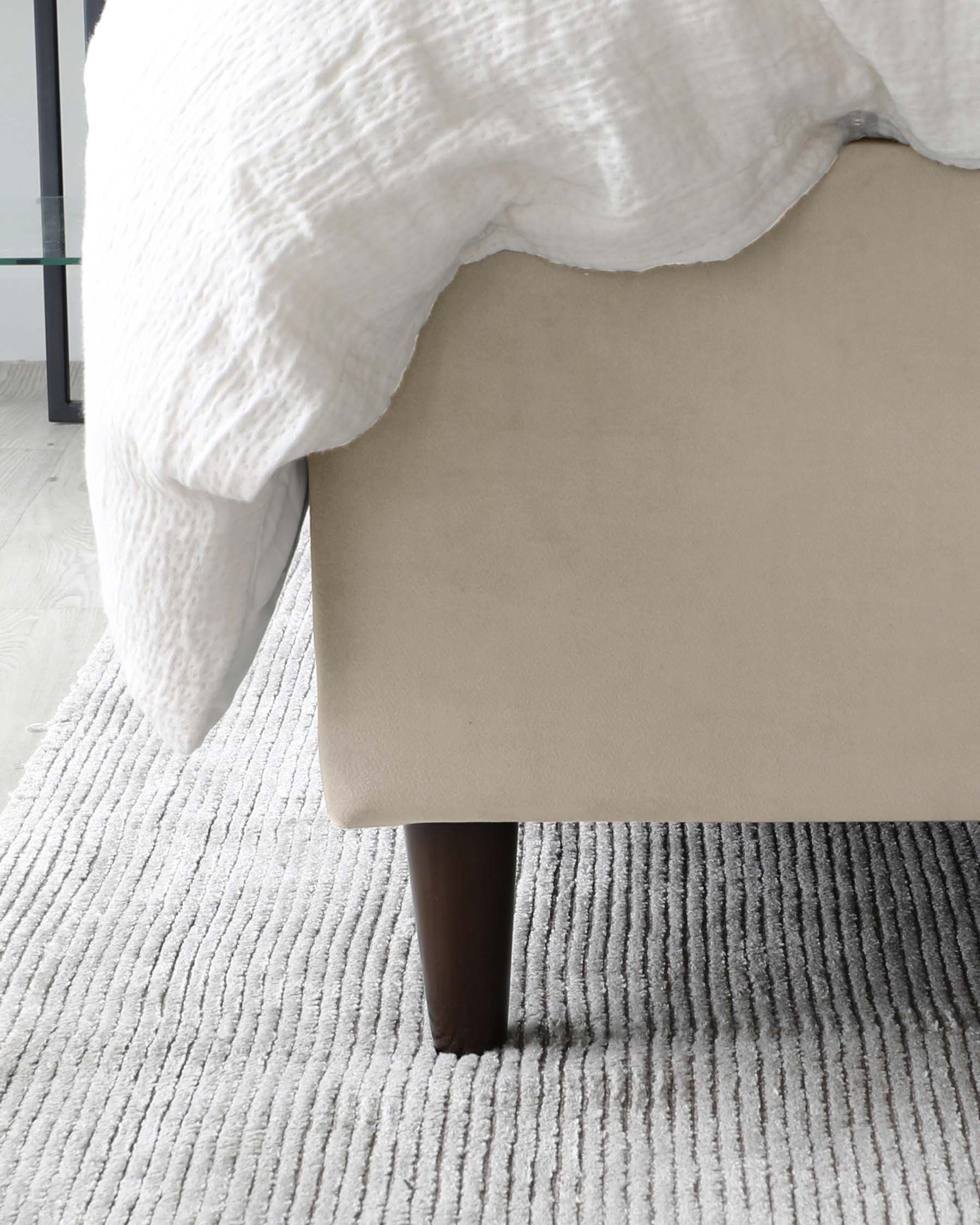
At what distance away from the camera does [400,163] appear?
47 cm

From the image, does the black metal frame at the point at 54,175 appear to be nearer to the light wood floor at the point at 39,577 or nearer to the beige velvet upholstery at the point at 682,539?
the light wood floor at the point at 39,577

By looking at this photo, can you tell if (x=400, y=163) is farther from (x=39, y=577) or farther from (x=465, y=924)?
(x=39, y=577)

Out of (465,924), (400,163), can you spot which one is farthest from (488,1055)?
Answer: (400,163)

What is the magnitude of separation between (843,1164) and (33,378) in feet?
6.34

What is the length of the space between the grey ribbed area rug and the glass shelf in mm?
382

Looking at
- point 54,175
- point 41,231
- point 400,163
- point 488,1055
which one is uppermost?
point 400,163

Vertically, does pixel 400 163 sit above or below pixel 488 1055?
above

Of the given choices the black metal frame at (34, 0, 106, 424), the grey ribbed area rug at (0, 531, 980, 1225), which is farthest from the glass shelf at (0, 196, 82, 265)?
the grey ribbed area rug at (0, 531, 980, 1225)

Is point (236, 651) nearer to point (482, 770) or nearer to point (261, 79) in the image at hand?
point (482, 770)

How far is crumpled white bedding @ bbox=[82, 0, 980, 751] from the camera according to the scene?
1.52 feet

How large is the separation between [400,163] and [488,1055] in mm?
453

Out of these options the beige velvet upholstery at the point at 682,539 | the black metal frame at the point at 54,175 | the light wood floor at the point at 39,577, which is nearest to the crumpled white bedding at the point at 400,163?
the beige velvet upholstery at the point at 682,539

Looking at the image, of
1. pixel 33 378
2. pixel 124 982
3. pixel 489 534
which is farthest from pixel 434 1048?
pixel 33 378

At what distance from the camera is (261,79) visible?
475 millimetres
